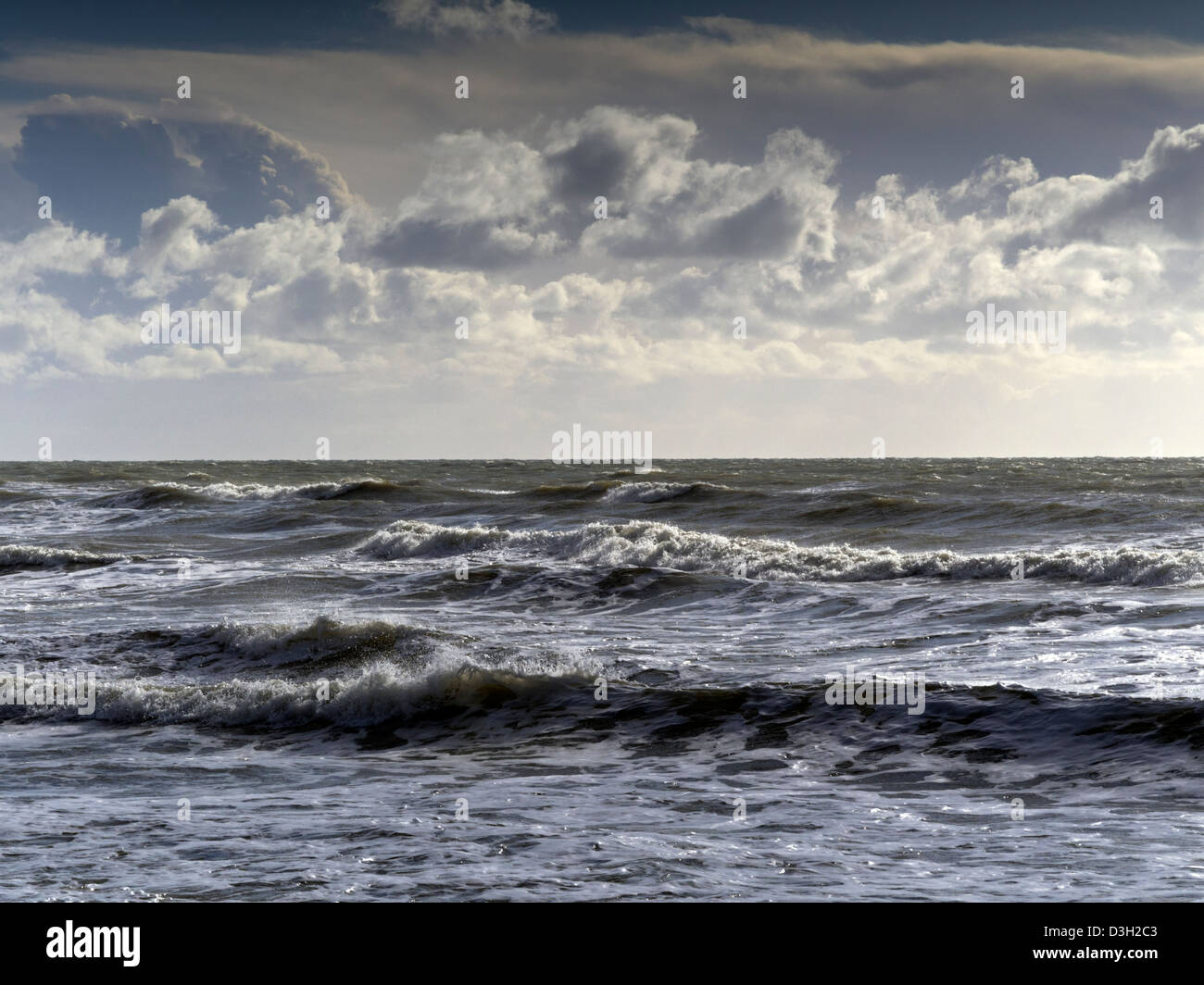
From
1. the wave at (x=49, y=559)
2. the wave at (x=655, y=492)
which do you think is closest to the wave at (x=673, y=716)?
the wave at (x=49, y=559)

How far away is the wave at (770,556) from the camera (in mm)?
18562

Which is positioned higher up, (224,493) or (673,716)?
(224,493)

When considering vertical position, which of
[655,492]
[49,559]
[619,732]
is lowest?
[619,732]

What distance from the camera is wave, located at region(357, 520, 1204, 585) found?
60.9ft

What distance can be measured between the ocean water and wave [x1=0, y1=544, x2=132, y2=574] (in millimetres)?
1554

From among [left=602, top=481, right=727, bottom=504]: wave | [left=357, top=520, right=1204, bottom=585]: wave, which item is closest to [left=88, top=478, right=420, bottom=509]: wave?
[left=602, top=481, right=727, bottom=504]: wave

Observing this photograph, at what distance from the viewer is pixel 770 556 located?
72.6 feet

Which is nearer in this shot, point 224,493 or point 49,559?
point 49,559

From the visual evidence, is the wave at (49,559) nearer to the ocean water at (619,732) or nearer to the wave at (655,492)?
the ocean water at (619,732)

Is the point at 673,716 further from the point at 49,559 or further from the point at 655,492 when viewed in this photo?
the point at 655,492

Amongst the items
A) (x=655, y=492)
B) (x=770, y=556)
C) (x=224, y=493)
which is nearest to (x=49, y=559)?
Answer: (x=770, y=556)

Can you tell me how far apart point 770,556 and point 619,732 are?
41.8 feet

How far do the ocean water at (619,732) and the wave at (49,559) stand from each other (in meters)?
1.55

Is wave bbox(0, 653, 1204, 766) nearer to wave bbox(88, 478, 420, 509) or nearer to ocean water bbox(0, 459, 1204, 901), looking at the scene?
ocean water bbox(0, 459, 1204, 901)
